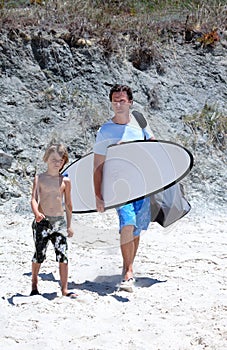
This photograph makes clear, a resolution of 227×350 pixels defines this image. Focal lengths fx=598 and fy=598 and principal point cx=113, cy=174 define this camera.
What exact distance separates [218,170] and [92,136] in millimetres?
1848

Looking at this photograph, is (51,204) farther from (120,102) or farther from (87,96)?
(87,96)

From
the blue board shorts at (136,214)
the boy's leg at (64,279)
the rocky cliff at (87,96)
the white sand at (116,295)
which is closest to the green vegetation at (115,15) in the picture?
the rocky cliff at (87,96)

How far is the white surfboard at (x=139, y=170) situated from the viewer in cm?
450

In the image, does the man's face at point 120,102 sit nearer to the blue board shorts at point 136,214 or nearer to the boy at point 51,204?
the boy at point 51,204

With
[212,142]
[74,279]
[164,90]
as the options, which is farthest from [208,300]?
[164,90]

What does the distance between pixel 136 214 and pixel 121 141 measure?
0.58 metres

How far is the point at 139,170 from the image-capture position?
A: 15.3 ft

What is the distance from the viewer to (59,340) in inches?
140

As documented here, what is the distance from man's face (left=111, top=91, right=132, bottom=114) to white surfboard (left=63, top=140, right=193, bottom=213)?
26 cm

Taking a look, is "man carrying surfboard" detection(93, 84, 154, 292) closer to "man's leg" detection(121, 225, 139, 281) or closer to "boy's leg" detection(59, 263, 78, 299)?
"man's leg" detection(121, 225, 139, 281)

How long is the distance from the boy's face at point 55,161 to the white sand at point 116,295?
93 cm

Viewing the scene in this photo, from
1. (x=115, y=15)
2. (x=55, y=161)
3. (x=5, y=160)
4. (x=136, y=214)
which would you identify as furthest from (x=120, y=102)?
(x=115, y=15)

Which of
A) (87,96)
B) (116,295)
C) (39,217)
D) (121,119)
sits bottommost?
(87,96)

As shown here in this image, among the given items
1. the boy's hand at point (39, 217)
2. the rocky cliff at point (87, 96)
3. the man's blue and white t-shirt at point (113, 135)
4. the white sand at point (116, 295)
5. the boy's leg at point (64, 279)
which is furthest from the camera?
the rocky cliff at point (87, 96)
